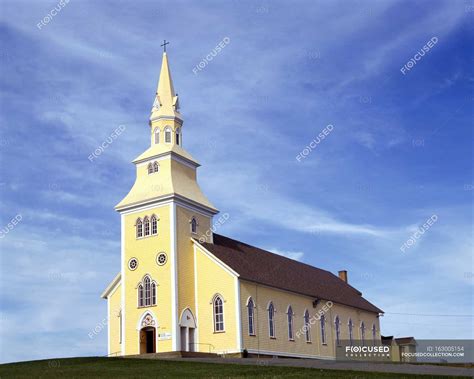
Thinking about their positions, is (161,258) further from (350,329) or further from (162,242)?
(350,329)

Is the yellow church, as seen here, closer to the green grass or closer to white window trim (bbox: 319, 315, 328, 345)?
white window trim (bbox: 319, 315, 328, 345)

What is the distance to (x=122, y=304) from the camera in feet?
164

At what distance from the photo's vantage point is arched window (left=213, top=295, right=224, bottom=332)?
47844 millimetres

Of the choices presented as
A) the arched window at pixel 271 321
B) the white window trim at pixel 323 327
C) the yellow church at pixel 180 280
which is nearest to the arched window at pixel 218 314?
the yellow church at pixel 180 280

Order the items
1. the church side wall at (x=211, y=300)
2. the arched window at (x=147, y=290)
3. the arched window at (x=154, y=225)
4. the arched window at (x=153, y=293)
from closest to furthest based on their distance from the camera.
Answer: the church side wall at (x=211, y=300) < the arched window at (x=153, y=293) < the arched window at (x=147, y=290) < the arched window at (x=154, y=225)

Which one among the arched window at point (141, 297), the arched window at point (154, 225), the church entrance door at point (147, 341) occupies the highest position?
the arched window at point (154, 225)

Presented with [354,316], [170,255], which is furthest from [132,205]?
[354,316]

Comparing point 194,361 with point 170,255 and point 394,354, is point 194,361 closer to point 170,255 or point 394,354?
point 170,255

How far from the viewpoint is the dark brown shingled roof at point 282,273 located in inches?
2002

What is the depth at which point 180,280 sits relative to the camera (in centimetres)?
4788

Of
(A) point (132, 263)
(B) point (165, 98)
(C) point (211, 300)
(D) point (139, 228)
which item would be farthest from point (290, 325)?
(B) point (165, 98)

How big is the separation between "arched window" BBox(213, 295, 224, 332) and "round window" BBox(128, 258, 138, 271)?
19.3 feet

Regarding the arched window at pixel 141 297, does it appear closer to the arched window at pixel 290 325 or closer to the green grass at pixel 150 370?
the green grass at pixel 150 370

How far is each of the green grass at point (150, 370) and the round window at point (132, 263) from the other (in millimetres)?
10743
